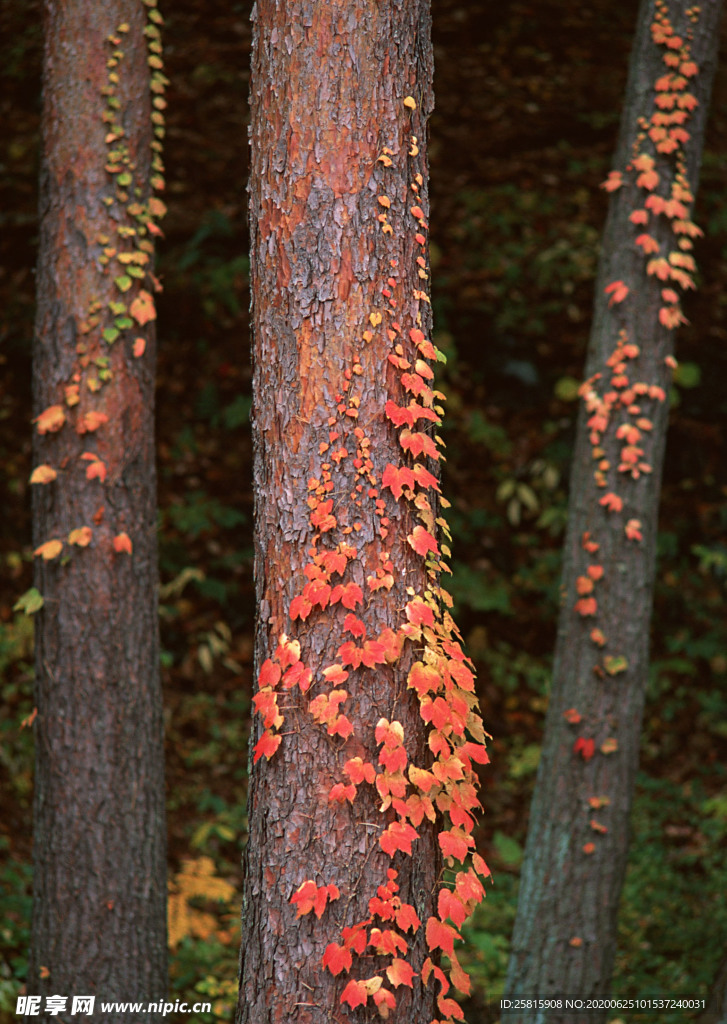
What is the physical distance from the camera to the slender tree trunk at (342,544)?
2.03m

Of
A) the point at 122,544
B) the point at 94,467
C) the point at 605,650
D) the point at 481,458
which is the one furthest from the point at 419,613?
the point at 481,458

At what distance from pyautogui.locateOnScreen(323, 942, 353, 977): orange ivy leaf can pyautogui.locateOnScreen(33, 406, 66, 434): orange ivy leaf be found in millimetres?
2257

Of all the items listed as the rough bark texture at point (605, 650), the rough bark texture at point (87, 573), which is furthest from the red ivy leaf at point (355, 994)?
the rough bark texture at point (605, 650)

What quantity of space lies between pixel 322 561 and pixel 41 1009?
252 cm

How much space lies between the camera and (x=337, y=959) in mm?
1990

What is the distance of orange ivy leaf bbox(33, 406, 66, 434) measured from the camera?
3.25 m

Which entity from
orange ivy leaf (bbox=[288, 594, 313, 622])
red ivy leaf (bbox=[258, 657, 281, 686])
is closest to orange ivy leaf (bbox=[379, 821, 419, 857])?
red ivy leaf (bbox=[258, 657, 281, 686])

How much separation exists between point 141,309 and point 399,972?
2612 mm

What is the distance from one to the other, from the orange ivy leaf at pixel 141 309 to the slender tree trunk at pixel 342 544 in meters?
1.28

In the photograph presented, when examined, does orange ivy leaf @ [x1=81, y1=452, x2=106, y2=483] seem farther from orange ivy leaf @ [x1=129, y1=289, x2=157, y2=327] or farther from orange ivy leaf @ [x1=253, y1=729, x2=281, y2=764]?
orange ivy leaf @ [x1=253, y1=729, x2=281, y2=764]

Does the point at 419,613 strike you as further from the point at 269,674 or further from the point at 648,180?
the point at 648,180

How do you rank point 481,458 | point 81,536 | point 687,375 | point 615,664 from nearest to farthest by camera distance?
point 81,536 → point 615,664 → point 687,375 → point 481,458

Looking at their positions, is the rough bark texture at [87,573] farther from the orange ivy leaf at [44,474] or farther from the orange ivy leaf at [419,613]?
the orange ivy leaf at [419,613]

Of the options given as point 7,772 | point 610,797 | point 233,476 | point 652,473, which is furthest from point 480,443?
point 7,772
